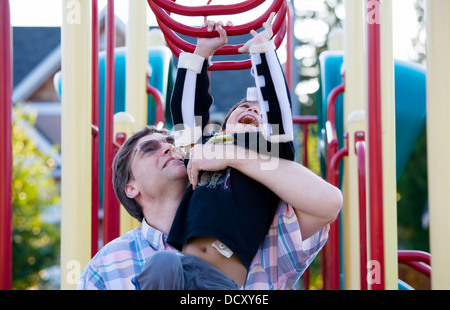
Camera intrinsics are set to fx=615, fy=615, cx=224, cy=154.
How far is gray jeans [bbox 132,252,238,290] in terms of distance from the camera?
1.43m

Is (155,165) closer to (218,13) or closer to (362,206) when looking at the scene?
(218,13)

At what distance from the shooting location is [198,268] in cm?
151

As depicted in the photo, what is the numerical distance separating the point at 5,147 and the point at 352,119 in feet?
5.32

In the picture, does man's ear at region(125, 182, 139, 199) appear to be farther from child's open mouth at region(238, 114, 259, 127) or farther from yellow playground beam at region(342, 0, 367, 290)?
yellow playground beam at region(342, 0, 367, 290)

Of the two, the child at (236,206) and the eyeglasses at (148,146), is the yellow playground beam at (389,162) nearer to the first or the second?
the child at (236,206)

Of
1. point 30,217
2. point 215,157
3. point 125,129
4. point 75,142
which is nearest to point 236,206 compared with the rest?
point 215,157

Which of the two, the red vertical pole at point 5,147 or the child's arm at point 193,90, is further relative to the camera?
the red vertical pole at point 5,147

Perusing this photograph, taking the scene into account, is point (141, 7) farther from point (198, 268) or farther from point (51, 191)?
point (51, 191)

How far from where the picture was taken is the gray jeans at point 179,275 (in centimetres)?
143

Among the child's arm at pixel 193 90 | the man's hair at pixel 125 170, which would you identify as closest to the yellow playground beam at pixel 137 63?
the man's hair at pixel 125 170

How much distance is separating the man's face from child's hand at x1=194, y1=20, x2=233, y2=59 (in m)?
0.30

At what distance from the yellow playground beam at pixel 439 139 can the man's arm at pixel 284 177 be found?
0.93 feet
